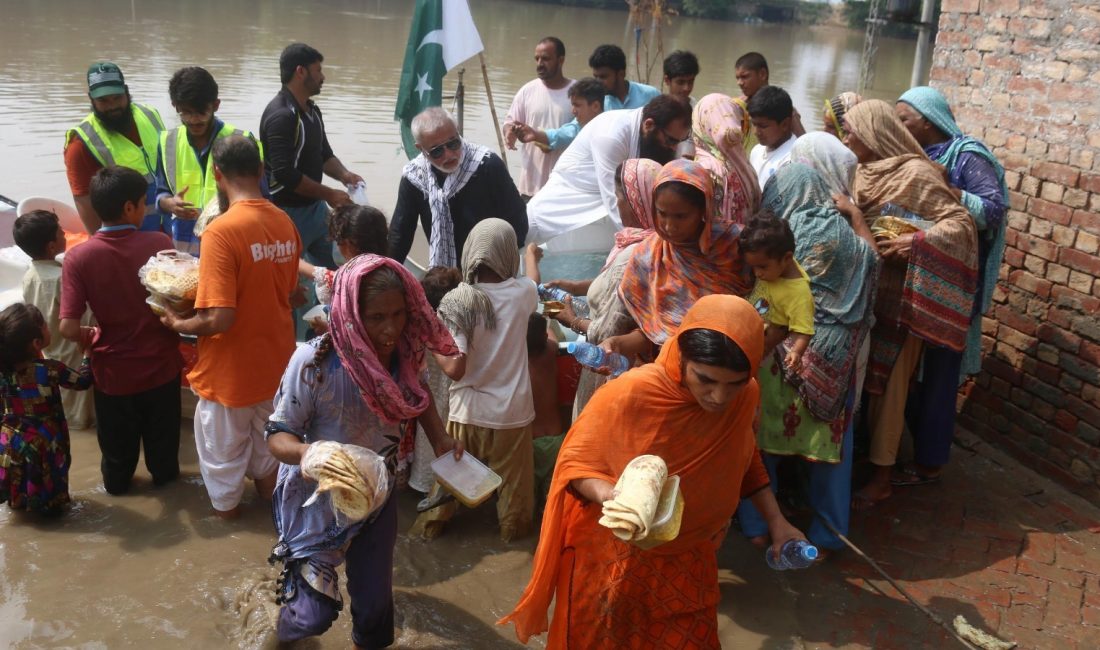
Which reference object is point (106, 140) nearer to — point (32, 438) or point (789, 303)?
point (32, 438)

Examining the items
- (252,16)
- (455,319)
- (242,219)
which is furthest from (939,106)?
(252,16)

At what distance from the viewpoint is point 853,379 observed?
4.00 meters

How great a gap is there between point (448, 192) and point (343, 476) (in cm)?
248

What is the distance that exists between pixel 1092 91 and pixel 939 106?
71cm

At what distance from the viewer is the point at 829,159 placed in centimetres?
396

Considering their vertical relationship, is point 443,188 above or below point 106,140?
below

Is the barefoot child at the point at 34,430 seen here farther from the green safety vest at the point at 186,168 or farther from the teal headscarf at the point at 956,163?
the teal headscarf at the point at 956,163

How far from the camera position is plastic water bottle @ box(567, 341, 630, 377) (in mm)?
3455

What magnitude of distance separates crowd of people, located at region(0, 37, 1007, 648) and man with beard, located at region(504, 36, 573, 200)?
1.91 meters

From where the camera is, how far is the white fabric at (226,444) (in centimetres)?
405

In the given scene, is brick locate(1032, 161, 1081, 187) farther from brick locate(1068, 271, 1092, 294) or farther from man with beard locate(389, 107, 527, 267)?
man with beard locate(389, 107, 527, 267)

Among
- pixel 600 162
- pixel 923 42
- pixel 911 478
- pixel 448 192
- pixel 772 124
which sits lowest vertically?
pixel 911 478

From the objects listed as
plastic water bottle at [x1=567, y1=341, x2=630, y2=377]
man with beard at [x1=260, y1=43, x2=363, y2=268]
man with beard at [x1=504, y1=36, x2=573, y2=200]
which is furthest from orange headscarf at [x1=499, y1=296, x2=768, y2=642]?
man with beard at [x1=504, y1=36, x2=573, y2=200]

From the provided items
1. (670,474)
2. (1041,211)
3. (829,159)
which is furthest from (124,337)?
(1041,211)
